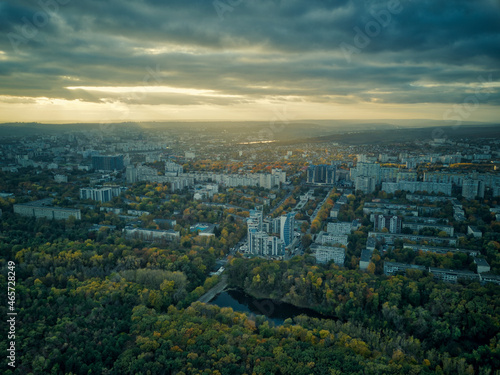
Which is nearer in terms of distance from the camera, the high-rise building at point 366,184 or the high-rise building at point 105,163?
the high-rise building at point 366,184

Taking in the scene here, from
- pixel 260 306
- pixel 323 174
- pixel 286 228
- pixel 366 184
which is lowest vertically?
pixel 260 306

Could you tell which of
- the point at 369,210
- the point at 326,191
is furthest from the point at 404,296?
the point at 326,191

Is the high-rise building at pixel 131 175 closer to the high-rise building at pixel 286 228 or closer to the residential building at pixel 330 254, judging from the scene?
the high-rise building at pixel 286 228

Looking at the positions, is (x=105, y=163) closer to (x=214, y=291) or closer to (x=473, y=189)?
(x=214, y=291)

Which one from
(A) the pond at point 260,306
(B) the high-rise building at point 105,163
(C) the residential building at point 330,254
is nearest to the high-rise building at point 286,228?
(C) the residential building at point 330,254

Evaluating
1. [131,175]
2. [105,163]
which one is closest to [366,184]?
[131,175]

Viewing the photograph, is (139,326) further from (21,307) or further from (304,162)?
(304,162)
